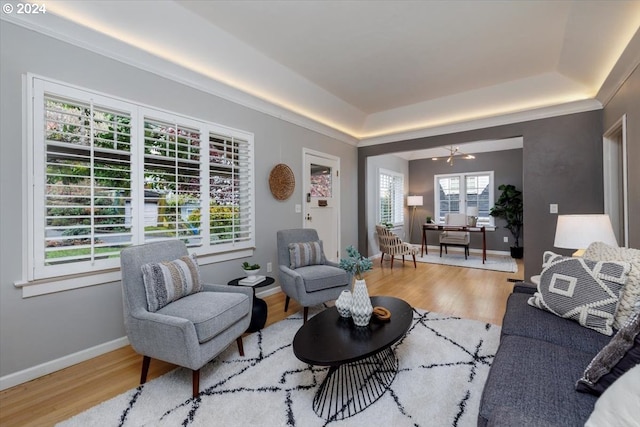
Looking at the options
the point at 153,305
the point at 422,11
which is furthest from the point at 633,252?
the point at 153,305

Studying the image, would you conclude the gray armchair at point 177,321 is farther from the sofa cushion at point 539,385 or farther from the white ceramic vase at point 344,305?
the sofa cushion at point 539,385

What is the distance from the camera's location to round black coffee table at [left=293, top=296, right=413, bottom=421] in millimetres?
1552

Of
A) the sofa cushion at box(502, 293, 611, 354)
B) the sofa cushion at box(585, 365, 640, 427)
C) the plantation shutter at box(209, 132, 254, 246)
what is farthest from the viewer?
the plantation shutter at box(209, 132, 254, 246)

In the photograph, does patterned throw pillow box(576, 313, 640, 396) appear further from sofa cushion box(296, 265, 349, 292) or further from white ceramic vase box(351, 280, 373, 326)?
sofa cushion box(296, 265, 349, 292)

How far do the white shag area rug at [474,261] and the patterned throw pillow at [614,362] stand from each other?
4622 millimetres

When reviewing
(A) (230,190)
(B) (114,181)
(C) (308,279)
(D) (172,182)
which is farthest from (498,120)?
(B) (114,181)

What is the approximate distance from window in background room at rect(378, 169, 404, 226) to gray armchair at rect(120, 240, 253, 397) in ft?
16.6

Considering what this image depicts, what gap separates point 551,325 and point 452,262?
4595mm

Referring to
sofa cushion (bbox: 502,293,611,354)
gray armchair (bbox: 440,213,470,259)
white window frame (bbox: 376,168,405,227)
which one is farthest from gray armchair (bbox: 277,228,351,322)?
gray armchair (bbox: 440,213,470,259)

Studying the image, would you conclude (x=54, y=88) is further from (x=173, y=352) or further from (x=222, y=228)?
(x=173, y=352)

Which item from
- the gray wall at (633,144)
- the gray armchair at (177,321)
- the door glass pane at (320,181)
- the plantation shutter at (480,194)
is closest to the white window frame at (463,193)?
the plantation shutter at (480,194)

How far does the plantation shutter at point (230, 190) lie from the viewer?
10.3 feet

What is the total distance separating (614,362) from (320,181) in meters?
4.04

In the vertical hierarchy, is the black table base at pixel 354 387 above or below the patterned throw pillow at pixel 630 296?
below
